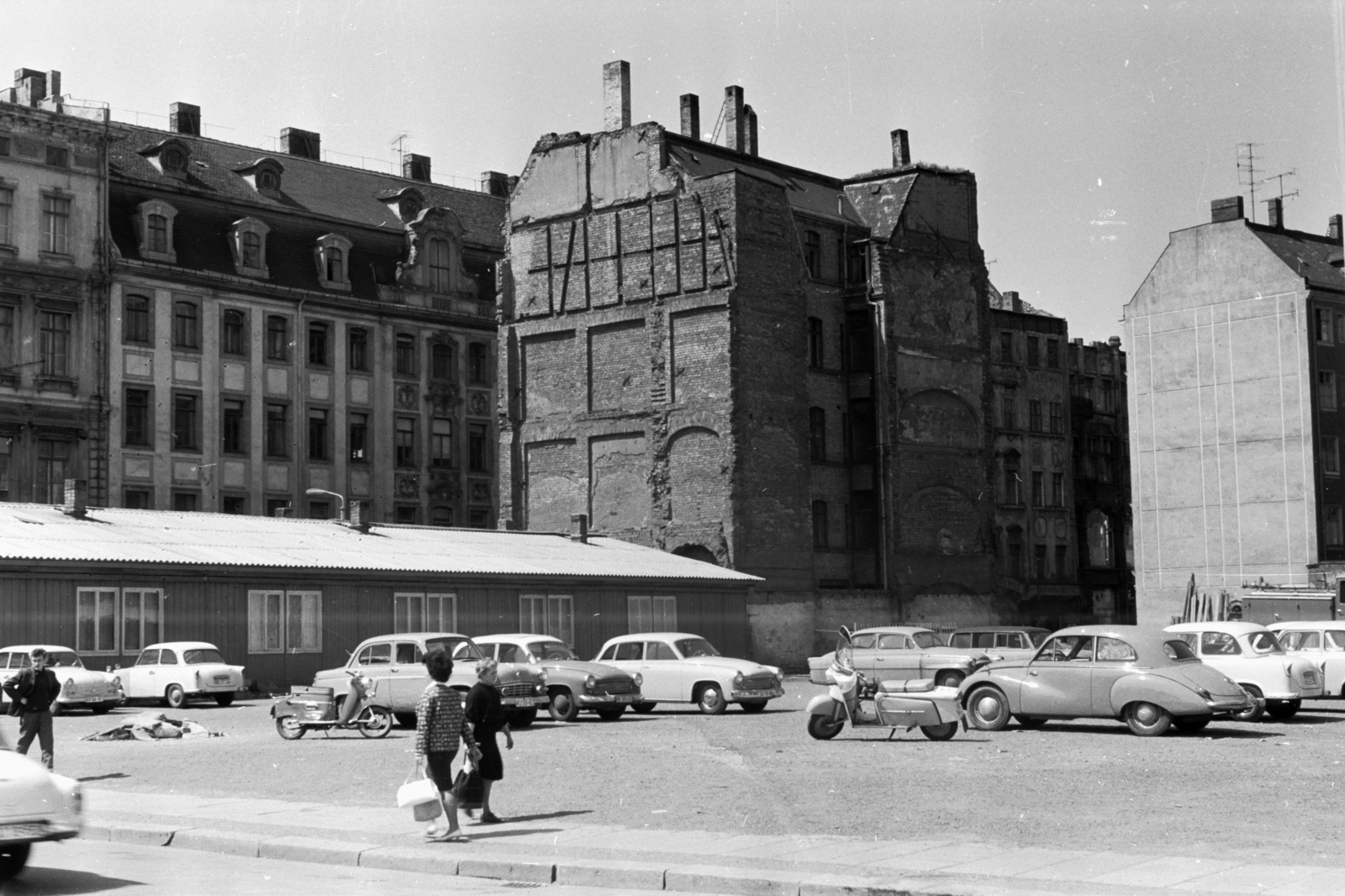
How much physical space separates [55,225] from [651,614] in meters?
23.9

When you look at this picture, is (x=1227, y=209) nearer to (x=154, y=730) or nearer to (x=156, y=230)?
(x=156, y=230)

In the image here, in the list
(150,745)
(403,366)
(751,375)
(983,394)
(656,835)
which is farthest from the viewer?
(403,366)

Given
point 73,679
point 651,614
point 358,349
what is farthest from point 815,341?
point 73,679

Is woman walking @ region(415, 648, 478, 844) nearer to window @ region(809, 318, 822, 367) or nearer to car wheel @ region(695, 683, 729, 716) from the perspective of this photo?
car wheel @ region(695, 683, 729, 716)

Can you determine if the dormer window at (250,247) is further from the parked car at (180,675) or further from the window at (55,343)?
the parked car at (180,675)

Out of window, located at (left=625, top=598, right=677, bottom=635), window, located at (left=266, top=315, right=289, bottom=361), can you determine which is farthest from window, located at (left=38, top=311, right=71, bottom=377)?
window, located at (left=625, top=598, right=677, bottom=635)

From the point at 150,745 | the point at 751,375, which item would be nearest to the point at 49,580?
the point at 150,745

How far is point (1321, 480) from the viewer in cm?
6500

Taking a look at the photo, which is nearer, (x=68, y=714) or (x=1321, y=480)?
(x=68, y=714)

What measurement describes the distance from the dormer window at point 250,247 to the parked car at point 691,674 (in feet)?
108

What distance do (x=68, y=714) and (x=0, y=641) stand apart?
2.33m

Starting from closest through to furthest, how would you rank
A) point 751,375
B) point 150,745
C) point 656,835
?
point 656,835 < point 150,745 < point 751,375

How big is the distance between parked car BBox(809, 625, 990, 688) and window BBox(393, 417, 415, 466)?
3251cm

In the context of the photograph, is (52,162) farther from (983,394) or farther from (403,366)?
(983,394)
